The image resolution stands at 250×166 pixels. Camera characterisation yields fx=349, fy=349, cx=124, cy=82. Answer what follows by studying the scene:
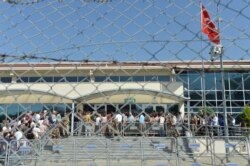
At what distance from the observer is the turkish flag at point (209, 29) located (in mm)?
1277

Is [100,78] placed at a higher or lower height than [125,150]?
higher

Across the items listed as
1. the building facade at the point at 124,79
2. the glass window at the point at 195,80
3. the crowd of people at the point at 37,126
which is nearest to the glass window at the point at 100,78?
the building facade at the point at 124,79

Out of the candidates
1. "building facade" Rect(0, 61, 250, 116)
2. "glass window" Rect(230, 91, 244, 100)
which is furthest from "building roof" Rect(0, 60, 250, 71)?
"glass window" Rect(230, 91, 244, 100)

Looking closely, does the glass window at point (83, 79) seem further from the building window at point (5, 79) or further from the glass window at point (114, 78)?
the building window at point (5, 79)

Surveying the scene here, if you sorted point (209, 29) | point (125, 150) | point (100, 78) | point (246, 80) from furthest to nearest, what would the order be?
point (125, 150), point (100, 78), point (246, 80), point (209, 29)

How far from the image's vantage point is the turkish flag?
1.28m

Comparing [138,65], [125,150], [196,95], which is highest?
[138,65]

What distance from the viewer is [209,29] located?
4.26ft

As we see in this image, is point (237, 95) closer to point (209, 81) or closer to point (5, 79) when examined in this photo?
point (209, 81)

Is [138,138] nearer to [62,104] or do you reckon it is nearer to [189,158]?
[62,104]

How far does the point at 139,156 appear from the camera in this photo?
2404 millimetres

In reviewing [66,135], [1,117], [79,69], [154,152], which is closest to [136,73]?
[79,69]

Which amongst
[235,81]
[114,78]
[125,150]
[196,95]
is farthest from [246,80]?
[125,150]

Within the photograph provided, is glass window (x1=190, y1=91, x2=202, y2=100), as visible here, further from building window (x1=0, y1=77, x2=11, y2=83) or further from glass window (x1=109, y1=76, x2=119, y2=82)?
building window (x1=0, y1=77, x2=11, y2=83)
